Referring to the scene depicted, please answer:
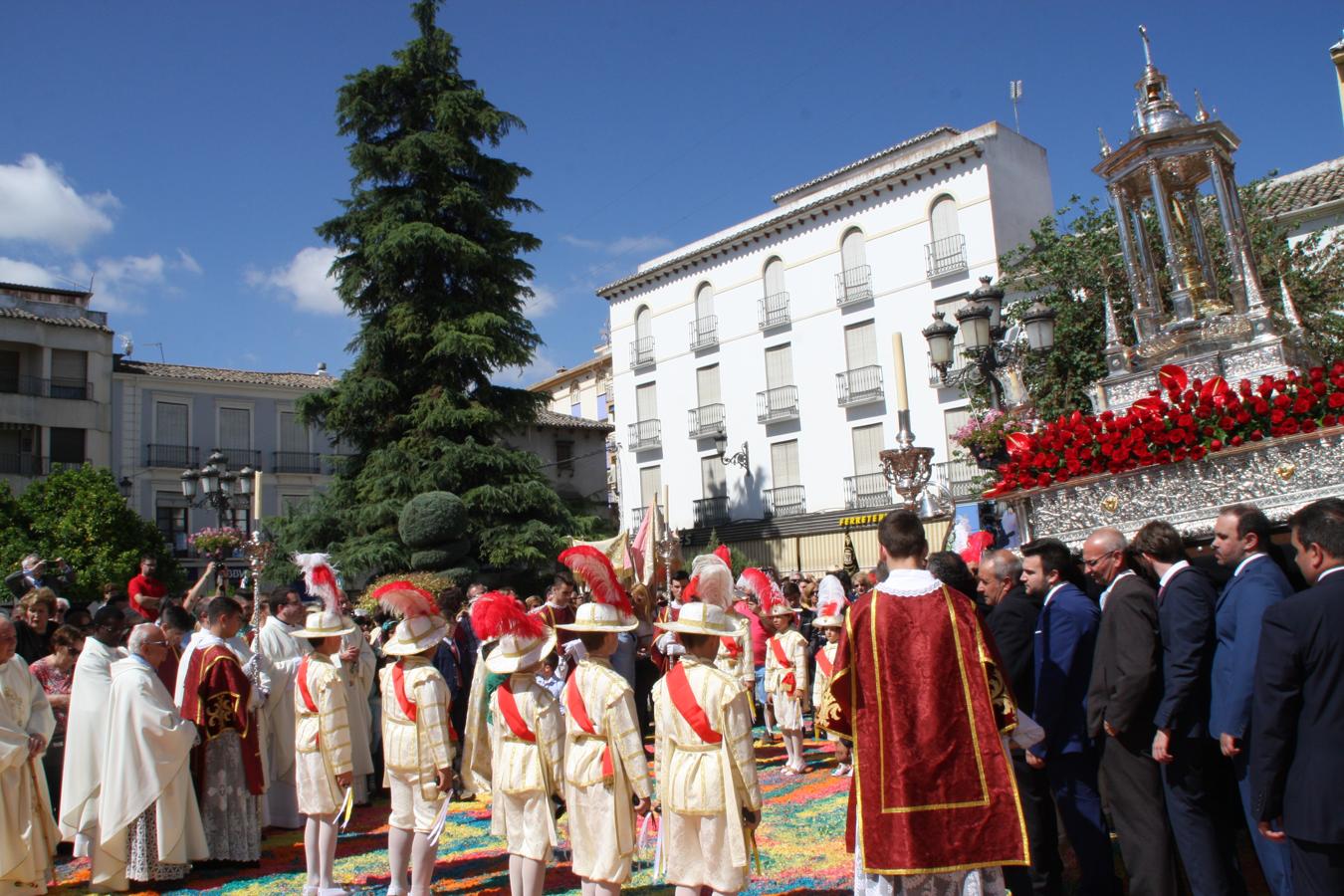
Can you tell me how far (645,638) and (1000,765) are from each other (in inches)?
321

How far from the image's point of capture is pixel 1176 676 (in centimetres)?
473

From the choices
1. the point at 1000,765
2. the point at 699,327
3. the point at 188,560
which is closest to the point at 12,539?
the point at 188,560

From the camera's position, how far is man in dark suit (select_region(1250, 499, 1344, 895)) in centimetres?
376

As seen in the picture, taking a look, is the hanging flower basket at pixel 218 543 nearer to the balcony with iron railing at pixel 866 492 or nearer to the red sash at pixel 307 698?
the red sash at pixel 307 698

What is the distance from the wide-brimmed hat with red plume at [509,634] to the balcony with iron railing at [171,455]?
35.3 m

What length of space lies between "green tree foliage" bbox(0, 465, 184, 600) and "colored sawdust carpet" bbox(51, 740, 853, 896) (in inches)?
837

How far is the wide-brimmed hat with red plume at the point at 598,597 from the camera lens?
534cm

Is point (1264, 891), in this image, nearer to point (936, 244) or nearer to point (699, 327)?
point (936, 244)

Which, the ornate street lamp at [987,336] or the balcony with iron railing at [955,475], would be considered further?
the balcony with iron railing at [955,475]

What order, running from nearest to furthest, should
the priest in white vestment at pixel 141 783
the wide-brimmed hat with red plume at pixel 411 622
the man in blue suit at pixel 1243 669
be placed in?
1. the man in blue suit at pixel 1243 669
2. the wide-brimmed hat with red plume at pixel 411 622
3. the priest in white vestment at pixel 141 783

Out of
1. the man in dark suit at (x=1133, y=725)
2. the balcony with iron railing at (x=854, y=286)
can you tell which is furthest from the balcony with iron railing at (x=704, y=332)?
the man in dark suit at (x=1133, y=725)

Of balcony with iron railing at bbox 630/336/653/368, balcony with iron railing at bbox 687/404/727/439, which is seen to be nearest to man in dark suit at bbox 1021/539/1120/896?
balcony with iron railing at bbox 687/404/727/439

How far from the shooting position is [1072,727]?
5363 mm

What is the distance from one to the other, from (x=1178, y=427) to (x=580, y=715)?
4.65 metres
